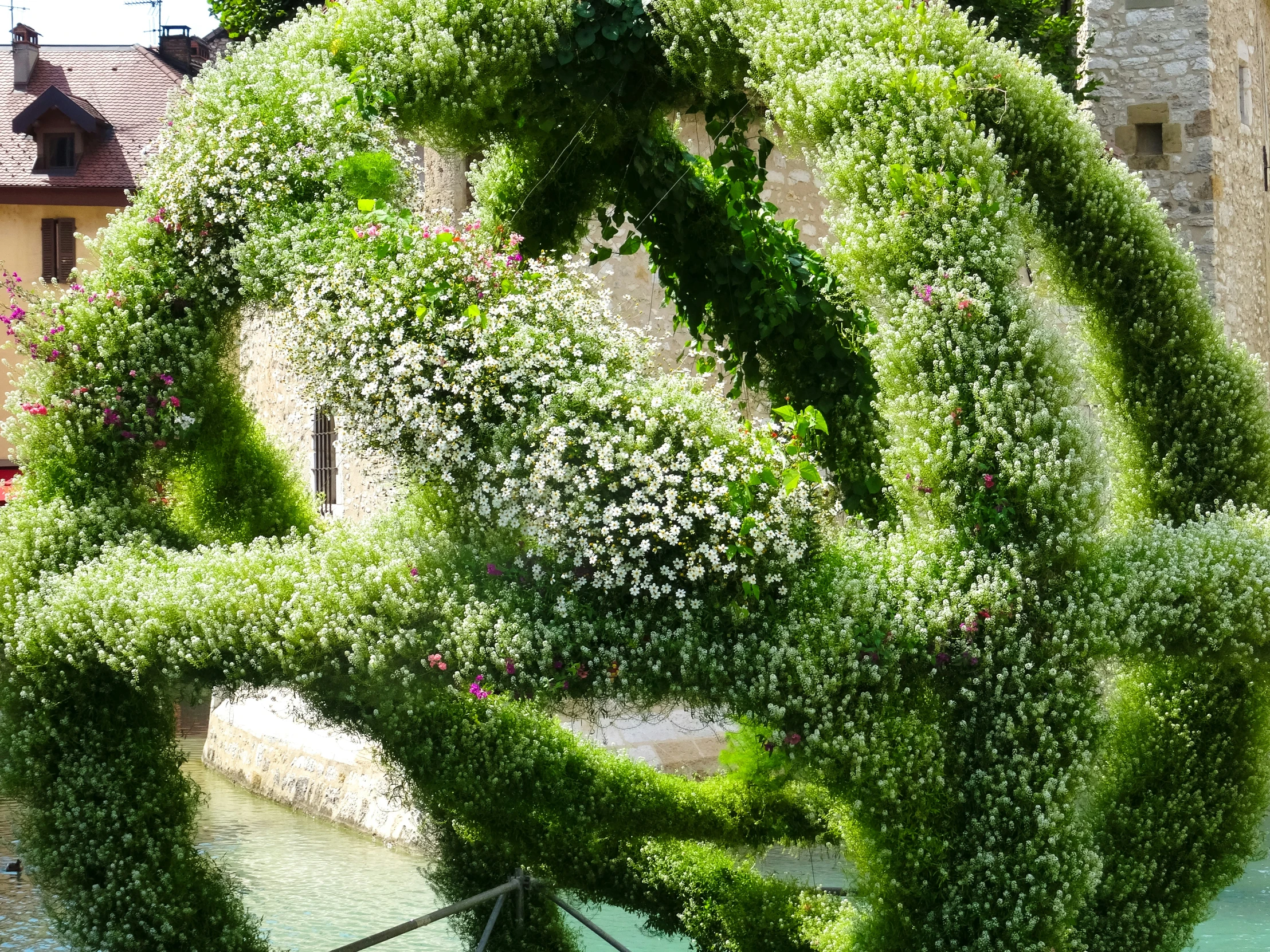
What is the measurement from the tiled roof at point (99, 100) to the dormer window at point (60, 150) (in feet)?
0.71

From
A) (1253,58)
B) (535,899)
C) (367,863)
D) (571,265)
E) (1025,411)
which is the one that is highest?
(1253,58)

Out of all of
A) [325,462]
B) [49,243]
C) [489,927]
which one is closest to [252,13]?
[325,462]

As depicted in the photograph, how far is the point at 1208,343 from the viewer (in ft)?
14.2

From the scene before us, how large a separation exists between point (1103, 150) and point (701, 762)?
5824 mm

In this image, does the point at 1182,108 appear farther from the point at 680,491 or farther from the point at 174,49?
the point at 174,49

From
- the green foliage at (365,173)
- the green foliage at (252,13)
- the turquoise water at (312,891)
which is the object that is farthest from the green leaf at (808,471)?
the green foliage at (252,13)

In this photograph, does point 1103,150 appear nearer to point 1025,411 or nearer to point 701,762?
point 1025,411

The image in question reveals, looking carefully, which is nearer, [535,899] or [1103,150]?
[1103,150]

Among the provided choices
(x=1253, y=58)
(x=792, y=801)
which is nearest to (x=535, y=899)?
(x=792, y=801)

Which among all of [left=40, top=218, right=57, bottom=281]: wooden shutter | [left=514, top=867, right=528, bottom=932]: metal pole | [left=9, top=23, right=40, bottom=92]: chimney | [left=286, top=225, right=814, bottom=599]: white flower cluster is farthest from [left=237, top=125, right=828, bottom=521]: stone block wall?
[left=9, top=23, right=40, bottom=92]: chimney

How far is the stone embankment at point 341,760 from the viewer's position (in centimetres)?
880

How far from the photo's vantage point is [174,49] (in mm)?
25188

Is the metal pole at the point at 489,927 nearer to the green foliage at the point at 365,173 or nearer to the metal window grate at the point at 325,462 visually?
the green foliage at the point at 365,173

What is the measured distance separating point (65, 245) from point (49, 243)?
0.28 metres
